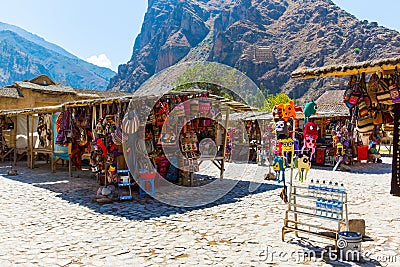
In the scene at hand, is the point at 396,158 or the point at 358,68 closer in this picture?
the point at 358,68

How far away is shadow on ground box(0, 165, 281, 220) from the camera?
6980 millimetres

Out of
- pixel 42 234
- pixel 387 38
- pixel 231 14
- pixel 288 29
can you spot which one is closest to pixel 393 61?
pixel 42 234

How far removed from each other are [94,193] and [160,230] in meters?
3.51

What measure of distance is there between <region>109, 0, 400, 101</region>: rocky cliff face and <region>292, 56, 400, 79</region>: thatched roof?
206 ft

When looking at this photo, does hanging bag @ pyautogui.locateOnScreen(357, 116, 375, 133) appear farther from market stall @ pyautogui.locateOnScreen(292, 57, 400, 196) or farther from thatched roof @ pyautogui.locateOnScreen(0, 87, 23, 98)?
thatched roof @ pyautogui.locateOnScreen(0, 87, 23, 98)

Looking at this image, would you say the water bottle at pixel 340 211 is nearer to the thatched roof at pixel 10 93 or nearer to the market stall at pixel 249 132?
the market stall at pixel 249 132

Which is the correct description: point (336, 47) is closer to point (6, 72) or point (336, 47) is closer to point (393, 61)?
point (393, 61)

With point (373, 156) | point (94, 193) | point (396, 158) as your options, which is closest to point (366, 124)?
point (396, 158)

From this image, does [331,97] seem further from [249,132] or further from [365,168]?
[365,168]

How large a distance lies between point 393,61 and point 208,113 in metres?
5.14

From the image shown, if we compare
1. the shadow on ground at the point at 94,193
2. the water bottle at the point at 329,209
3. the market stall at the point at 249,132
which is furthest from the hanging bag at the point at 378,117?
the market stall at the point at 249,132

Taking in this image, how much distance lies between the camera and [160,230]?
5.77 metres

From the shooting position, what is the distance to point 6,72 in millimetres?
188625

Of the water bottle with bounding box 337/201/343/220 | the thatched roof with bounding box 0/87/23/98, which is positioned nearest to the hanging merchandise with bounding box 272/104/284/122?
the water bottle with bounding box 337/201/343/220
